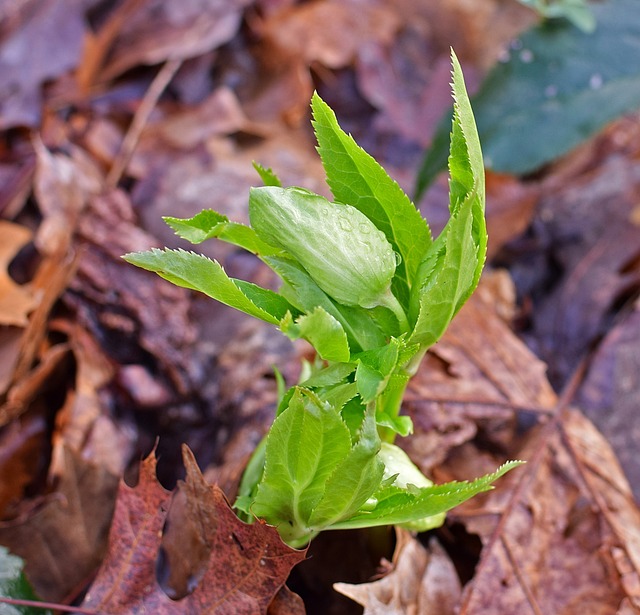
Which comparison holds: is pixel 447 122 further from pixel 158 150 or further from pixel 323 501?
pixel 323 501

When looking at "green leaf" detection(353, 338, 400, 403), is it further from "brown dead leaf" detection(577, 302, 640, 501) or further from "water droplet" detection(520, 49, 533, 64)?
"water droplet" detection(520, 49, 533, 64)

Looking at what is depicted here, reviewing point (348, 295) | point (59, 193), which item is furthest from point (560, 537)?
point (59, 193)

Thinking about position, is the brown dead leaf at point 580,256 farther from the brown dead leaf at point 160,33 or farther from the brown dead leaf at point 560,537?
the brown dead leaf at point 160,33

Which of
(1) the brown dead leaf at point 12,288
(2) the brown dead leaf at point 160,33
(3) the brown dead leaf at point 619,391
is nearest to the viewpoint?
(3) the brown dead leaf at point 619,391

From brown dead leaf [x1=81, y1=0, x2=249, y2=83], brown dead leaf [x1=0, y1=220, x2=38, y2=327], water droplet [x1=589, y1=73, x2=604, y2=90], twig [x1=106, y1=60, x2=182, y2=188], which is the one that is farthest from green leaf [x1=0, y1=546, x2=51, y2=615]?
water droplet [x1=589, y1=73, x2=604, y2=90]

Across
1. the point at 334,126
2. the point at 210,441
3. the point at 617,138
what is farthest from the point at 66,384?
the point at 617,138

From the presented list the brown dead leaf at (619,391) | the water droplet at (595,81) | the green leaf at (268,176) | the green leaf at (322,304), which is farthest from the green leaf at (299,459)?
the water droplet at (595,81)
